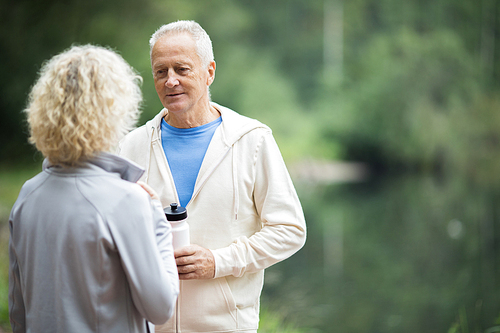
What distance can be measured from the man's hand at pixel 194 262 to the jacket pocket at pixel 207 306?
8 cm

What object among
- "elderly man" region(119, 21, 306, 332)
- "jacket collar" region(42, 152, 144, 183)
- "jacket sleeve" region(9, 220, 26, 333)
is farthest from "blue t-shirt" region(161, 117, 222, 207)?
"jacket sleeve" region(9, 220, 26, 333)

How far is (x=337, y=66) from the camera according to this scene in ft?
70.9

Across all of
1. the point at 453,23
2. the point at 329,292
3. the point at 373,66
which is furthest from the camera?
the point at 373,66

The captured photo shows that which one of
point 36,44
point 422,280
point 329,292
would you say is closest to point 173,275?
point 329,292

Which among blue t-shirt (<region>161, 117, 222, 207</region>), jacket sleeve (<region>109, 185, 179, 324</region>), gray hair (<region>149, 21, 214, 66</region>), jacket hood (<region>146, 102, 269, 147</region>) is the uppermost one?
gray hair (<region>149, 21, 214, 66</region>)

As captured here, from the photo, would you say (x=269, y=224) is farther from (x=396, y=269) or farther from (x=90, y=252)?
(x=396, y=269)

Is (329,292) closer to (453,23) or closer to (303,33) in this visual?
(453,23)

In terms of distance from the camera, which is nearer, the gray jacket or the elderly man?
the gray jacket

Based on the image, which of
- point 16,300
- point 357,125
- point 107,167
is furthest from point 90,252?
point 357,125

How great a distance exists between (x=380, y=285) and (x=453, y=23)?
15383 millimetres

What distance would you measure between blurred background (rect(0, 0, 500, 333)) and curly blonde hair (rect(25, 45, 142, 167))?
9.15 feet

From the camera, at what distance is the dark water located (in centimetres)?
528

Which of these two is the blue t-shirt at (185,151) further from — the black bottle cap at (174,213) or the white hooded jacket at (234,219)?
the black bottle cap at (174,213)

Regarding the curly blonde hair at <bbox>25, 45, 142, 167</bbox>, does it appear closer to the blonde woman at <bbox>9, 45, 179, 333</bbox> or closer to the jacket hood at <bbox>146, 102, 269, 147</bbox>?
the blonde woman at <bbox>9, 45, 179, 333</bbox>
